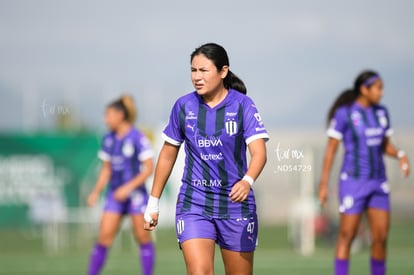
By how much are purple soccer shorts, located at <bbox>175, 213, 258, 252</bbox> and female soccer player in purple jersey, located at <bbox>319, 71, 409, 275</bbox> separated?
3.39 m

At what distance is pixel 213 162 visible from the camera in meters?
7.59

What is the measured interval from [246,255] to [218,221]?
0.34 meters

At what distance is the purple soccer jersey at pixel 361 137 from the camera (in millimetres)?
10984

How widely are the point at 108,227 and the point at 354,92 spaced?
3.57m

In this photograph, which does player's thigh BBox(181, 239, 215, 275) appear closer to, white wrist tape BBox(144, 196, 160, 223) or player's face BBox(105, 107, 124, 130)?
white wrist tape BBox(144, 196, 160, 223)

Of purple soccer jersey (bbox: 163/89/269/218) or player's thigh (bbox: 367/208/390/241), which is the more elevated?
purple soccer jersey (bbox: 163/89/269/218)

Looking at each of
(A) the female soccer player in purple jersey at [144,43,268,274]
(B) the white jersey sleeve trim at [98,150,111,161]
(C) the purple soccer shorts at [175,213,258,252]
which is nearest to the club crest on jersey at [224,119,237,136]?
(A) the female soccer player in purple jersey at [144,43,268,274]

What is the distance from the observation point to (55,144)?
2469 cm

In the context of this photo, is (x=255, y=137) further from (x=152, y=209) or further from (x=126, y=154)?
(x=126, y=154)

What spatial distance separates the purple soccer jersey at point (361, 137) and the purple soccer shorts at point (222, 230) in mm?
3546

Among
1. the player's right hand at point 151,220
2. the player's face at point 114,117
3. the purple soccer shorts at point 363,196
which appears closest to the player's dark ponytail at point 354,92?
the purple soccer shorts at point 363,196

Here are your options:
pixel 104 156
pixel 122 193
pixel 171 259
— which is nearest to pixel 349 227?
pixel 122 193

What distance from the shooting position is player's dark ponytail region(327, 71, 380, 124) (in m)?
11.1

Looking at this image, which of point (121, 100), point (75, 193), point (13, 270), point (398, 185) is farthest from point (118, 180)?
point (398, 185)
